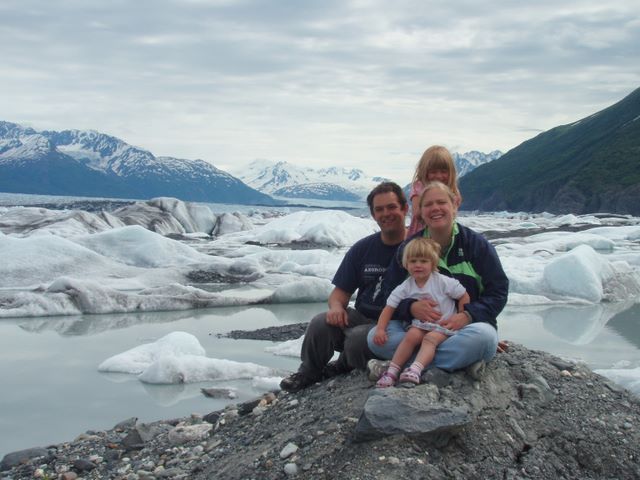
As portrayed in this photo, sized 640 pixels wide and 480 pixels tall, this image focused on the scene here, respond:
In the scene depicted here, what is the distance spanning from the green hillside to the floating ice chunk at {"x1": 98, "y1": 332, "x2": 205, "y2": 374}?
59.6 meters

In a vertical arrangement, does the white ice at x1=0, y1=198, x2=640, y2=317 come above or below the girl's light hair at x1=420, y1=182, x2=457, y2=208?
below

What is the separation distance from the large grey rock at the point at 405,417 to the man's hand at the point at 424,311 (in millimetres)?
466

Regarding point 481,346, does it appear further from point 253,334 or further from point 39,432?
point 253,334

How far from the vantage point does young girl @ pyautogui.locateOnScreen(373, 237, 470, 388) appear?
11.7 feet

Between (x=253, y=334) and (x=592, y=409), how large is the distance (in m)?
5.16

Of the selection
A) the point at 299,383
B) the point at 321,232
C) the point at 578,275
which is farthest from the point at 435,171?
the point at 321,232

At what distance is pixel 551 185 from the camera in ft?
251

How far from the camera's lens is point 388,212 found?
13.7 feet

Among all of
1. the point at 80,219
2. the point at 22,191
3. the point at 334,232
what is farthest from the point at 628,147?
the point at 22,191

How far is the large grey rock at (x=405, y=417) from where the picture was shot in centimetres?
321

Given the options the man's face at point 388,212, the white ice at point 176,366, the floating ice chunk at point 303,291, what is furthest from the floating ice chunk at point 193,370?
the floating ice chunk at point 303,291

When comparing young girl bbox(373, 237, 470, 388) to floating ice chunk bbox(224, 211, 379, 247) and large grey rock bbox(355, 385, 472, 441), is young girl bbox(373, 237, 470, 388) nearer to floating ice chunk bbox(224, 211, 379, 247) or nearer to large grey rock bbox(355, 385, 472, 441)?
large grey rock bbox(355, 385, 472, 441)

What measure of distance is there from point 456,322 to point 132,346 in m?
4.98

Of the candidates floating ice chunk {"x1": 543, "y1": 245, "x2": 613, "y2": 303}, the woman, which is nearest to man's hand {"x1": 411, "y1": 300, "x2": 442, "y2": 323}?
the woman
